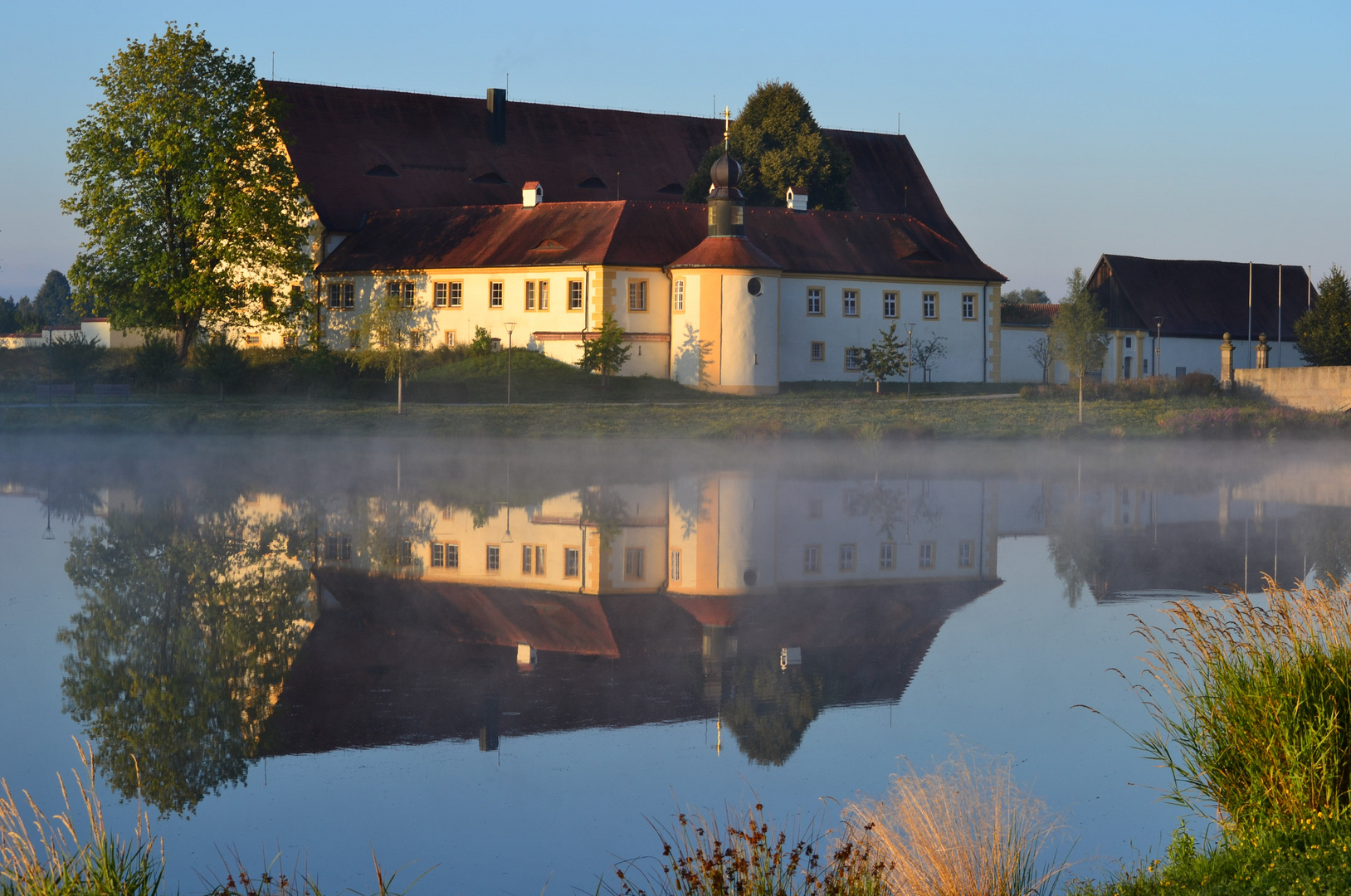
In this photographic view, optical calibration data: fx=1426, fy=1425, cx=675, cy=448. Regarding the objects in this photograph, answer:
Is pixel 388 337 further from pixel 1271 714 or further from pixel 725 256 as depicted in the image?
pixel 1271 714

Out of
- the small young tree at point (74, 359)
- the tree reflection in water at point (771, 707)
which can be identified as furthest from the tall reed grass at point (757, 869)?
the small young tree at point (74, 359)

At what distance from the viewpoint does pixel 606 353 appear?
44531 mm

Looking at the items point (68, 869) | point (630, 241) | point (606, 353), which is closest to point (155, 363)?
point (606, 353)

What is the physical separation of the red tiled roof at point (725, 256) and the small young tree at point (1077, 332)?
937 centimetres

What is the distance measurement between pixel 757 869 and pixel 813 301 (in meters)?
44.6

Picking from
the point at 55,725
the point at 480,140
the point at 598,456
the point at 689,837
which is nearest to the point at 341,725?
the point at 55,725

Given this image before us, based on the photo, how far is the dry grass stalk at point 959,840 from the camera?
6.08 meters

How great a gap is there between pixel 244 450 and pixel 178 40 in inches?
770

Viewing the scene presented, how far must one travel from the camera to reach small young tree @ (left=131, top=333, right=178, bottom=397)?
1638 inches

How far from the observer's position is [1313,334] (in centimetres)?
5856

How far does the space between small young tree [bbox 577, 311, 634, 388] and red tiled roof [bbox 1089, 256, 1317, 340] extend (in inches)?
1055

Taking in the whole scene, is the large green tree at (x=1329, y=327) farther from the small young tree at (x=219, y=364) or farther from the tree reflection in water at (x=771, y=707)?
the tree reflection in water at (x=771, y=707)

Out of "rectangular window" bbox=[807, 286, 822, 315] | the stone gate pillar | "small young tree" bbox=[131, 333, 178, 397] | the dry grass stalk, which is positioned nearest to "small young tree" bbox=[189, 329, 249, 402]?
"small young tree" bbox=[131, 333, 178, 397]

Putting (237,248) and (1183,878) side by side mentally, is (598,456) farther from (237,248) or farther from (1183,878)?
(1183,878)
